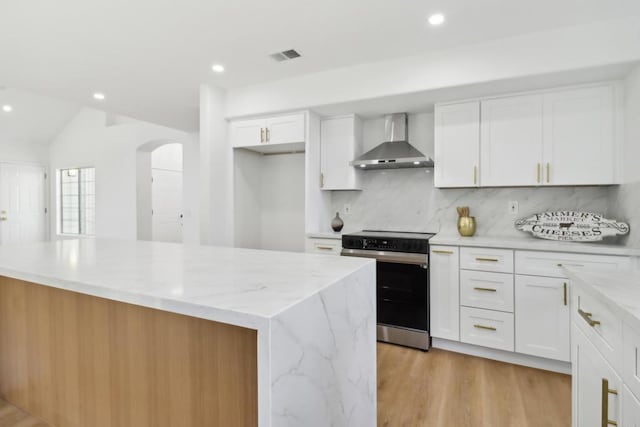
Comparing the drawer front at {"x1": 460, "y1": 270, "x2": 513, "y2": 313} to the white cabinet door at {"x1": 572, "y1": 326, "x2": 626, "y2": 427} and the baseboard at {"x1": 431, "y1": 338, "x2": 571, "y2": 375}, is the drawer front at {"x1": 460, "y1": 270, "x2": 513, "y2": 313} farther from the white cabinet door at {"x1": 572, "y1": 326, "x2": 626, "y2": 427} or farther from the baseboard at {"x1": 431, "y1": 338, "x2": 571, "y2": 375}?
the white cabinet door at {"x1": 572, "y1": 326, "x2": 626, "y2": 427}

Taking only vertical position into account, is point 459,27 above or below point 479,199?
above

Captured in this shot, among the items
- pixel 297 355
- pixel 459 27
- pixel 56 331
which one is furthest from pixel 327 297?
pixel 459 27

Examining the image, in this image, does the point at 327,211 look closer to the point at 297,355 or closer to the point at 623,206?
the point at 623,206

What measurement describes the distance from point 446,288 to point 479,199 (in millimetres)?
970

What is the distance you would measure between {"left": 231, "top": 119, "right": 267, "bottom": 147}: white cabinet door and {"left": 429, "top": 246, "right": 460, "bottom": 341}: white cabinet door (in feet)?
6.73

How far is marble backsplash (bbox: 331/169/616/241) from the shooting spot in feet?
9.36

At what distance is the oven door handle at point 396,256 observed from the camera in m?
2.79

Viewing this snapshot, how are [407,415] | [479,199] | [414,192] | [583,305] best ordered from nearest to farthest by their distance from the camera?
[583,305] < [407,415] < [479,199] < [414,192]

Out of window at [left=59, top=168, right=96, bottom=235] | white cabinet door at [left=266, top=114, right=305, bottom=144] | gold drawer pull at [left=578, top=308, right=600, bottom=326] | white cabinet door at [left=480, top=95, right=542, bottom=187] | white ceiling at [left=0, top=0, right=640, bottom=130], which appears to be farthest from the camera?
window at [left=59, top=168, right=96, bottom=235]

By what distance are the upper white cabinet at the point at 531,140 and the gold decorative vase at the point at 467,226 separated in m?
0.35

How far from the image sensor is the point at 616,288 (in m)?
1.06

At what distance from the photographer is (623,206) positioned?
8.20 ft

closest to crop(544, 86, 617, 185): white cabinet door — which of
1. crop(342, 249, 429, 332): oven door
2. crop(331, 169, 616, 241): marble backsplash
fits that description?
crop(331, 169, 616, 241): marble backsplash

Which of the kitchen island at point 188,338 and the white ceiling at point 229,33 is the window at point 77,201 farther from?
the kitchen island at point 188,338
